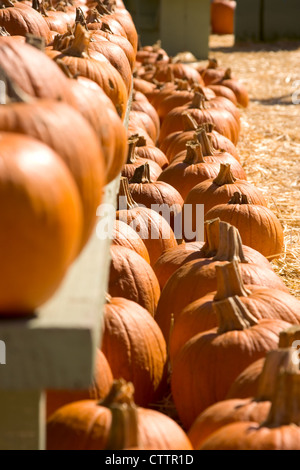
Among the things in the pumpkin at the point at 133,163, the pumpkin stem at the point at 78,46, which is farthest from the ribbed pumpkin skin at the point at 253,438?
the pumpkin at the point at 133,163

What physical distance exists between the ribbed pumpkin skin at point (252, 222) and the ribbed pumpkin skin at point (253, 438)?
198 centimetres

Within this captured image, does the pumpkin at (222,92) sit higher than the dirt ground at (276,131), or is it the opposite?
the pumpkin at (222,92)

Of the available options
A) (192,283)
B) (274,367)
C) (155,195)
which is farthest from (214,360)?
(155,195)

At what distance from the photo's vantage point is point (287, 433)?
5.75 feet

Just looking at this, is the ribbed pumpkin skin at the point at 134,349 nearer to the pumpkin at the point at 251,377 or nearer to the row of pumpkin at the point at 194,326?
the row of pumpkin at the point at 194,326

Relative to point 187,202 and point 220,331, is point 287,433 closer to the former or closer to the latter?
point 220,331

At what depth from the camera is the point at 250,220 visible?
3.79m

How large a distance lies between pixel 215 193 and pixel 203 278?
3.85ft

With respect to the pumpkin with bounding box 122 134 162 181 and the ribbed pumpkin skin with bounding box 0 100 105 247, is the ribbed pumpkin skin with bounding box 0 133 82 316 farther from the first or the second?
the pumpkin with bounding box 122 134 162 181

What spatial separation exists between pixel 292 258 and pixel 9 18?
1920 millimetres

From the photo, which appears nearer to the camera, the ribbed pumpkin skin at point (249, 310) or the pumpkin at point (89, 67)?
the ribbed pumpkin skin at point (249, 310)

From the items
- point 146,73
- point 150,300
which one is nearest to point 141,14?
point 146,73

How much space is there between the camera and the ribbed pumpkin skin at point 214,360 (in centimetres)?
234

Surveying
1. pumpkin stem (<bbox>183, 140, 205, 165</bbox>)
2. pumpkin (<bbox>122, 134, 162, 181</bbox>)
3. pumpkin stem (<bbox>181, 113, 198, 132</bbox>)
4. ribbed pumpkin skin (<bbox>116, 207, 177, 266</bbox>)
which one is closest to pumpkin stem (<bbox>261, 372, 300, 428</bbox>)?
ribbed pumpkin skin (<bbox>116, 207, 177, 266</bbox>)
